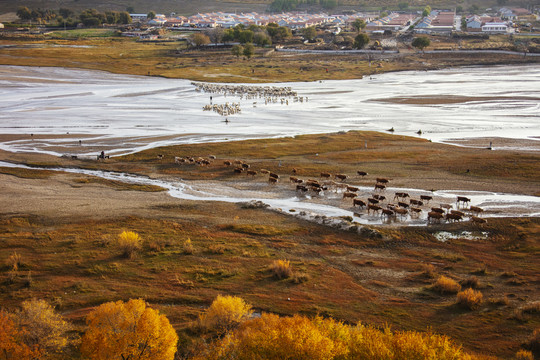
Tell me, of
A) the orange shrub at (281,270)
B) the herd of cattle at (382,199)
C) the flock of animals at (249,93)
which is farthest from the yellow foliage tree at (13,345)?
the flock of animals at (249,93)

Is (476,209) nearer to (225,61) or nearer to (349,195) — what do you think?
(349,195)

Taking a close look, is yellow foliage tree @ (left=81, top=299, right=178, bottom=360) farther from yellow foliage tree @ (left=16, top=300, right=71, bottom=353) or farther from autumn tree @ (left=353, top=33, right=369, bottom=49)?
autumn tree @ (left=353, top=33, right=369, bottom=49)

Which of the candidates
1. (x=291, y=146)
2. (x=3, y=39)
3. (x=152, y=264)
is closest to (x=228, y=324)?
(x=152, y=264)

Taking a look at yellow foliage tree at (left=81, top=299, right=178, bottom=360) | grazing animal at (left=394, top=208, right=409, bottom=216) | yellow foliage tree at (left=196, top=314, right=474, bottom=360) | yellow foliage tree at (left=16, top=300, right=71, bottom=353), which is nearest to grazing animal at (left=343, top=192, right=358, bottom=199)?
grazing animal at (left=394, top=208, right=409, bottom=216)

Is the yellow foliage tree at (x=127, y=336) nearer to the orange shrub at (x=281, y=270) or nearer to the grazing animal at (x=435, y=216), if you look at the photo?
the orange shrub at (x=281, y=270)

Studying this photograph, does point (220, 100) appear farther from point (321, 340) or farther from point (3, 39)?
point (3, 39)
